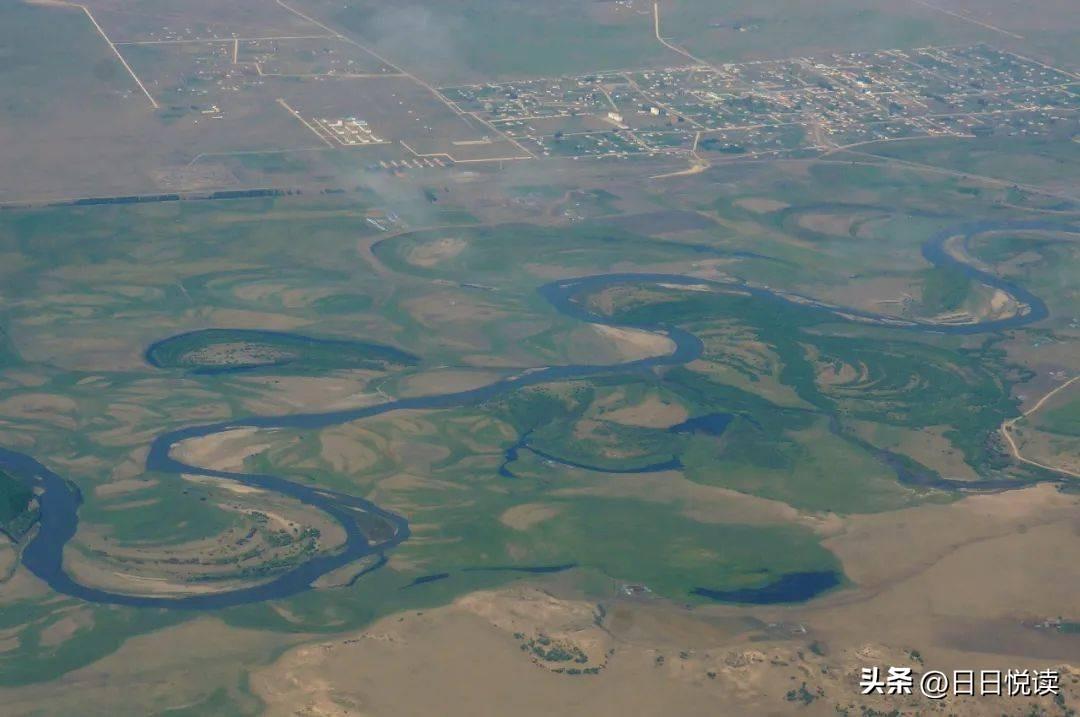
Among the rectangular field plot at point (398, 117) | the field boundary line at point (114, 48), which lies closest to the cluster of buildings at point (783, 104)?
the rectangular field plot at point (398, 117)

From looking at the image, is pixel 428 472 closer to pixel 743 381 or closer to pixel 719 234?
pixel 743 381

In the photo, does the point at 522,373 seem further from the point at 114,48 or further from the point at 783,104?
the point at 114,48

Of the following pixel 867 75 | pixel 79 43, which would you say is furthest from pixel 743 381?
pixel 79 43

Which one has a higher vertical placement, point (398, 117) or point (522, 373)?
point (398, 117)

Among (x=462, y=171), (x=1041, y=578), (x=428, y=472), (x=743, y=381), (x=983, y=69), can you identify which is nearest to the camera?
(x=1041, y=578)

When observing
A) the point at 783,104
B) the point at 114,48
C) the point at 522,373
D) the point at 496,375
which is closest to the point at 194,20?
the point at 114,48

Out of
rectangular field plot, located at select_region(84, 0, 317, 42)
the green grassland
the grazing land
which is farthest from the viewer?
rectangular field plot, located at select_region(84, 0, 317, 42)

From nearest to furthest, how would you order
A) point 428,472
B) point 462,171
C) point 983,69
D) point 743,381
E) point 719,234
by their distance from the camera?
point 428,472
point 743,381
point 719,234
point 462,171
point 983,69

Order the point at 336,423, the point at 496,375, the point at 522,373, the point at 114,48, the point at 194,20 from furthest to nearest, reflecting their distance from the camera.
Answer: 1. the point at 194,20
2. the point at 114,48
3. the point at 522,373
4. the point at 496,375
5. the point at 336,423

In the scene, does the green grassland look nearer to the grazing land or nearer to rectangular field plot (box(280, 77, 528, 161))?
the grazing land

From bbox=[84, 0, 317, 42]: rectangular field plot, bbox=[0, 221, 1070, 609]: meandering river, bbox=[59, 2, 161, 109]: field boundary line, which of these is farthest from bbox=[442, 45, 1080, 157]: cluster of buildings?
bbox=[0, 221, 1070, 609]: meandering river

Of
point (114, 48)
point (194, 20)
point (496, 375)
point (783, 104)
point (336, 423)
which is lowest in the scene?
point (336, 423)
